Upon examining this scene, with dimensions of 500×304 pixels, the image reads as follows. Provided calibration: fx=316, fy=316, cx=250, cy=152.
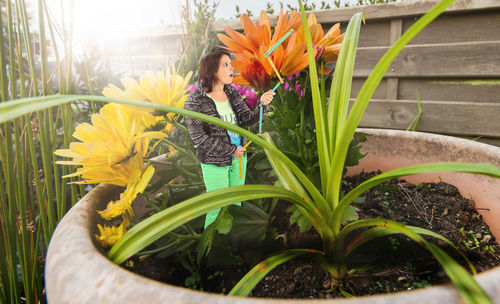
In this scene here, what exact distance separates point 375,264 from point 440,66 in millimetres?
1724

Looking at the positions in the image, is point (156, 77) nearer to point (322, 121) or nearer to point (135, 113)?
point (135, 113)

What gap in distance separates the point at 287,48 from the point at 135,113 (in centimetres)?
25

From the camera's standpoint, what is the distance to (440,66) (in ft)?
5.93

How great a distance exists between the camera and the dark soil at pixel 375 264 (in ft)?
1.53

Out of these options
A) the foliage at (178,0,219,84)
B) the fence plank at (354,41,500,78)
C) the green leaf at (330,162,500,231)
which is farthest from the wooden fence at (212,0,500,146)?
the green leaf at (330,162,500,231)

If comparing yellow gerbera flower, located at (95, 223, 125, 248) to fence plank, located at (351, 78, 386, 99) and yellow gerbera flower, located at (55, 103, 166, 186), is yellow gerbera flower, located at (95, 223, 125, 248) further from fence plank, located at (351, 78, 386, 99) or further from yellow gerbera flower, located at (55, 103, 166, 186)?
fence plank, located at (351, 78, 386, 99)

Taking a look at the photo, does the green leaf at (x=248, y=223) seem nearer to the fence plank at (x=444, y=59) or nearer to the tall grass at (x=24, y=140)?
the tall grass at (x=24, y=140)

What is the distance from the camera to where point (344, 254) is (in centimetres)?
45

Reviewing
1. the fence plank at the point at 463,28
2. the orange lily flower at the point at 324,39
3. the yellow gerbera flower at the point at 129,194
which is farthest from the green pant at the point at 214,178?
the fence plank at the point at 463,28

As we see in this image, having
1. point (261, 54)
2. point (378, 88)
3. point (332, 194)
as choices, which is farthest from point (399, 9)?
point (332, 194)

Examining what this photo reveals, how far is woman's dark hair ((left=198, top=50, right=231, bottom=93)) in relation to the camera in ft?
1.76

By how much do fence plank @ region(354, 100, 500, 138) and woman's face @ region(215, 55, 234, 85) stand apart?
1.67 meters

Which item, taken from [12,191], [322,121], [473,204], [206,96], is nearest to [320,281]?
[322,121]

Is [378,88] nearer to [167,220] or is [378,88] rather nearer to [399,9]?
[399,9]
